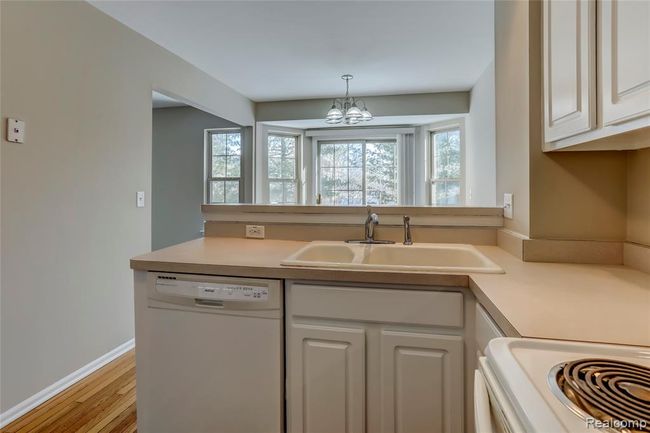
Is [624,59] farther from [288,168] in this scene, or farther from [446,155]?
[288,168]

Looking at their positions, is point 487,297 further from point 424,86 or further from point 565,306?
point 424,86

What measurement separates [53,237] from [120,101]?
1109mm

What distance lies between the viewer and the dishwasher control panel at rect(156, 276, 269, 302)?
4.18 ft

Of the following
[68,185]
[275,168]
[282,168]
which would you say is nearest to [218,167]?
[275,168]

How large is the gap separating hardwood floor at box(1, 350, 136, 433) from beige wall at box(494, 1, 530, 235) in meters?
2.17

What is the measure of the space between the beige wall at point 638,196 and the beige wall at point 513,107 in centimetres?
34

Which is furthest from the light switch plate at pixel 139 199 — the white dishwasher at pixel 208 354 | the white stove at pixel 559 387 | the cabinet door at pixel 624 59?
the cabinet door at pixel 624 59

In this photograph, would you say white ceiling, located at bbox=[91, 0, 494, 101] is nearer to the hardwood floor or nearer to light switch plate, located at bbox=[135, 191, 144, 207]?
light switch plate, located at bbox=[135, 191, 144, 207]

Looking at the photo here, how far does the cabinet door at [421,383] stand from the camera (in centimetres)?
113

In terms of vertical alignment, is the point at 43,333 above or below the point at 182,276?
below

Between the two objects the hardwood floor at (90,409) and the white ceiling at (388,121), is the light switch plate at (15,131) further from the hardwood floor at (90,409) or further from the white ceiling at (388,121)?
the white ceiling at (388,121)

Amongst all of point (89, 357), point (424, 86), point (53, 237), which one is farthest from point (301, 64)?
point (89, 357)

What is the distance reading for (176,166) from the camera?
477 cm

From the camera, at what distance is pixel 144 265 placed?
4.56 feet
